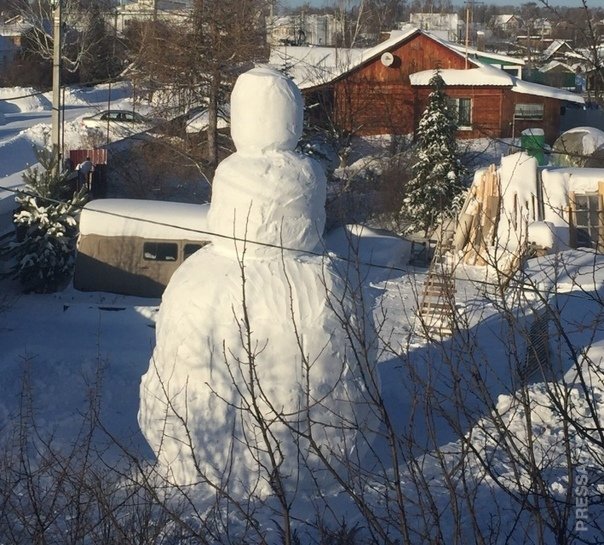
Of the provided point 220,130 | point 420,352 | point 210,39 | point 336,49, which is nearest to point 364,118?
point 336,49

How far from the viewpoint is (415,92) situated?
104ft

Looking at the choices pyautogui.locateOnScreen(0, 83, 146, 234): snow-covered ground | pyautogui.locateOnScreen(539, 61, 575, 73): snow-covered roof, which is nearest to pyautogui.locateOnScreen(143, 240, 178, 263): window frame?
pyautogui.locateOnScreen(0, 83, 146, 234): snow-covered ground

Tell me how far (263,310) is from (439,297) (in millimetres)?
5432

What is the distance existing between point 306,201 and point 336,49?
24705mm

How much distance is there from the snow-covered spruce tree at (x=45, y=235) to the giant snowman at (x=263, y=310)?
908 cm

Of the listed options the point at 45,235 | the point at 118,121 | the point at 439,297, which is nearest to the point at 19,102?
the point at 118,121

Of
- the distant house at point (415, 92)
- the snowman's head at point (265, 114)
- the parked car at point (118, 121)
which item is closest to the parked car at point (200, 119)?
the parked car at point (118, 121)

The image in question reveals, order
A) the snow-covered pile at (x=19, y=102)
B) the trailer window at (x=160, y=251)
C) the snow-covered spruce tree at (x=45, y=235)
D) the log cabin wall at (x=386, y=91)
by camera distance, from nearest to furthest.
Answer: the trailer window at (x=160, y=251) → the snow-covered spruce tree at (x=45, y=235) → the log cabin wall at (x=386, y=91) → the snow-covered pile at (x=19, y=102)

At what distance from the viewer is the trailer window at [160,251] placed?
16.5m

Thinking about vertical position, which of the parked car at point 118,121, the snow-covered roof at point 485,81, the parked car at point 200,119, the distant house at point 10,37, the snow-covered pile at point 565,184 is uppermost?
the distant house at point 10,37

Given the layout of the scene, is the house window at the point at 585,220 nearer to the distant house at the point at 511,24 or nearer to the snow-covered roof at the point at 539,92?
the distant house at the point at 511,24

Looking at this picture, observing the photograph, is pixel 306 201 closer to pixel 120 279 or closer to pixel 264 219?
pixel 264 219

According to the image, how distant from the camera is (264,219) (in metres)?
8.20

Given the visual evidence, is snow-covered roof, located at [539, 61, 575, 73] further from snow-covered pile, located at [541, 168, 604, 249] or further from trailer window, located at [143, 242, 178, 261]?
trailer window, located at [143, 242, 178, 261]
